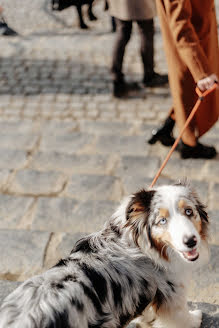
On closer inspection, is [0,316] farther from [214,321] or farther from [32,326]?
[214,321]

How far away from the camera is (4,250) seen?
2.77 metres

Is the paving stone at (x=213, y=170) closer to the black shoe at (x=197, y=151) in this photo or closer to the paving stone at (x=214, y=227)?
the black shoe at (x=197, y=151)

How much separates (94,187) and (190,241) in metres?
1.59

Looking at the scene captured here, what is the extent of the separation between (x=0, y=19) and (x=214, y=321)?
6637 mm

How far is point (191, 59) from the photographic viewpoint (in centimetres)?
282

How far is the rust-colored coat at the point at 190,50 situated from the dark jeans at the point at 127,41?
5.16 ft

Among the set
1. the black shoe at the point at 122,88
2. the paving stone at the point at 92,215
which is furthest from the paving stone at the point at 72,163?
the black shoe at the point at 122,88

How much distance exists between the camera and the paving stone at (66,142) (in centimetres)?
411

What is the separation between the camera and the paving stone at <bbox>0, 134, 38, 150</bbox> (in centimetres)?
418

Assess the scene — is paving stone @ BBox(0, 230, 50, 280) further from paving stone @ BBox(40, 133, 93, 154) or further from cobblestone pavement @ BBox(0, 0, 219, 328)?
paving stone @ BBox(40, 133, 93, 154)

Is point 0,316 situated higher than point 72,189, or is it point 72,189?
point 0,316

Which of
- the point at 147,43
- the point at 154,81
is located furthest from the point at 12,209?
the point at 154,81

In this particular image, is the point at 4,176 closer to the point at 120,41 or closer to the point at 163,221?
the point at 163,221

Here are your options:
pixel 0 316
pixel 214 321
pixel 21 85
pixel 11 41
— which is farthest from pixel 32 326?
pixel 11 41
